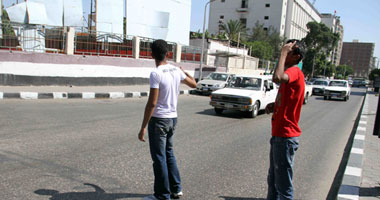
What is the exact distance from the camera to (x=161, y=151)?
3.36m

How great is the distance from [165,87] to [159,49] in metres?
0.43

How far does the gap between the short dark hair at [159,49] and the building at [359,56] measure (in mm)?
202680

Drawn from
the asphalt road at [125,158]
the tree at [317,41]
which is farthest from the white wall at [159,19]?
the tree at [317,41]

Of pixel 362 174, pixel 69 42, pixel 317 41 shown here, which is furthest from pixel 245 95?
pixel 317 41

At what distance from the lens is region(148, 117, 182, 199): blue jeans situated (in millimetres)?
3332

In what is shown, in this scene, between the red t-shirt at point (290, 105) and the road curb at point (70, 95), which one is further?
the road curb at point (70, 95)

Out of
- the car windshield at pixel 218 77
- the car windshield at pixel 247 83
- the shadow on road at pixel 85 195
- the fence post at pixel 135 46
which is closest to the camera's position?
the shadow on road at pixel 85 195

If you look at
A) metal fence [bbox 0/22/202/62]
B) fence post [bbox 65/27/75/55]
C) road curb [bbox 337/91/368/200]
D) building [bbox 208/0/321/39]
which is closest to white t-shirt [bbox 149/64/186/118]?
road curb [bbox 337/91/368/200]

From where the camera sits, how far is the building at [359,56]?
18262 cm

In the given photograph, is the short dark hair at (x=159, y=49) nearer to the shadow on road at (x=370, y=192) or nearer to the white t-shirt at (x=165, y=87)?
the white t-shirt at (x=165, y=87)

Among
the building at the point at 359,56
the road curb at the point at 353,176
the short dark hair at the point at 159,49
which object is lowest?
the road curb at the point at 353,176

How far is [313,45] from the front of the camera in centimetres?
6750

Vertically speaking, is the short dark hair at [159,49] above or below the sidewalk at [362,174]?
above

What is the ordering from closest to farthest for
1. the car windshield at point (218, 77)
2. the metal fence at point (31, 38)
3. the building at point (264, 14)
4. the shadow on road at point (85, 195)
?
1. the shadow on road at point (85, 195)
2. the metal fence at point (31, 38)
3. the car windshield at point (218, 77)
4. the building at point (264, 14)
